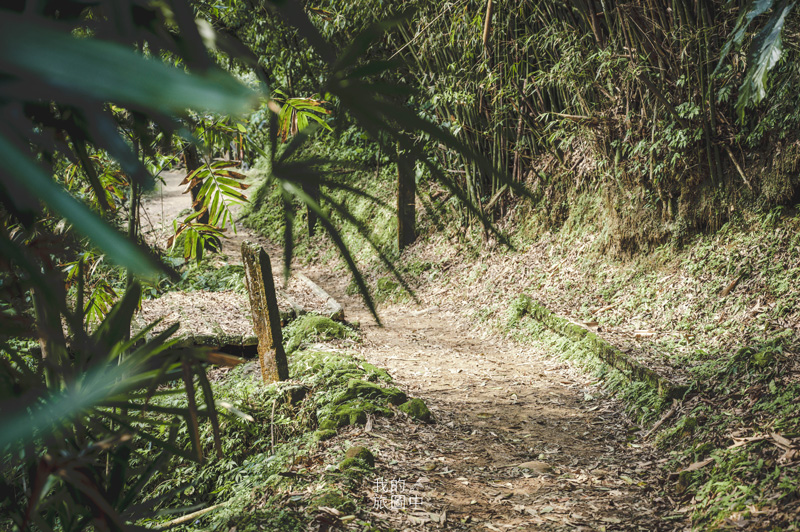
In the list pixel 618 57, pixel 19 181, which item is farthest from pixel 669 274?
pixel 19 181

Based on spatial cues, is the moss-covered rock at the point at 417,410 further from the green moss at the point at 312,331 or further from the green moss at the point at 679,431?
the green moss at the point at 312,331

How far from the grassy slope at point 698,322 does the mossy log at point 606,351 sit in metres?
0.08

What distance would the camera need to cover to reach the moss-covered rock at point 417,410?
316 cm

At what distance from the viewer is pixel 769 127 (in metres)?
3.46

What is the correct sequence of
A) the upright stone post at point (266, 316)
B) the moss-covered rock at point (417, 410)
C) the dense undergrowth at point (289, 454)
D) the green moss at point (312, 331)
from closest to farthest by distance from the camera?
the dense undergrowth at point (289, 454), the moss-covered rock at point (417, 410), the upright stone post at point (266, 316), the green moss at point (312, 331)

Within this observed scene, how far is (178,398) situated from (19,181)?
3.82 m

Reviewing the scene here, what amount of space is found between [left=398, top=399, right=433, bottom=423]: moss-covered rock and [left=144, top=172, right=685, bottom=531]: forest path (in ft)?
0.23

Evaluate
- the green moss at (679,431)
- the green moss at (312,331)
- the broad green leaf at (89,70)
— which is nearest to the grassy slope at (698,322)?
the green moss at (679,431)

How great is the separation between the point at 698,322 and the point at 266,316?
9.51 feet

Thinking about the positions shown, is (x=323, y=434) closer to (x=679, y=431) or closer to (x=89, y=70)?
(x=679, y=431)

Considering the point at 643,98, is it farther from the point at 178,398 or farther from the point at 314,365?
the point at 178,398

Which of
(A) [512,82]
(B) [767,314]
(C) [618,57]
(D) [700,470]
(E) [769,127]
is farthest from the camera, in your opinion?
(A) [512,82]

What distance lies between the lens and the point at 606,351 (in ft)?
12.1

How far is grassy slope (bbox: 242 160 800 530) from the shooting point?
80.0 inches
